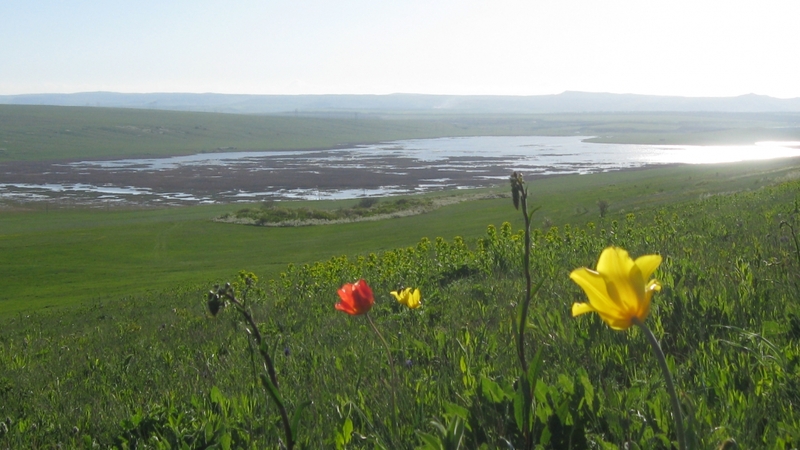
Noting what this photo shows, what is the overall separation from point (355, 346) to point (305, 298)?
4621 mm

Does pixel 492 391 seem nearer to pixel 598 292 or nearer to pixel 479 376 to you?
pixel 479 376

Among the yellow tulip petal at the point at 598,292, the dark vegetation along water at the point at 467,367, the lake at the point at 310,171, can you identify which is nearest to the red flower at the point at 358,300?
the dark vegetation along water at the point at 467,367

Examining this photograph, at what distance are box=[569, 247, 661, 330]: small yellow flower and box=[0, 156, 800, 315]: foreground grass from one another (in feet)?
74.3

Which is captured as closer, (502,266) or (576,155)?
(502,266)

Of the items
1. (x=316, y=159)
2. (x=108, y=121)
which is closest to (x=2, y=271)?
(x=316, y=159)

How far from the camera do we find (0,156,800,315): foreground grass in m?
28.1

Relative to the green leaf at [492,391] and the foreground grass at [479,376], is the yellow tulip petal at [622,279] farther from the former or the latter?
the green leaf at [492,391]

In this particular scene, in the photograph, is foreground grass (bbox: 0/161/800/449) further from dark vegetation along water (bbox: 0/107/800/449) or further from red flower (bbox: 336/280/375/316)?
red flower (bbox: 336/280/375/316)

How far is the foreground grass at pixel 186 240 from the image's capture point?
92.2ft

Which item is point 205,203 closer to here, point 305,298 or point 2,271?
point 2,271

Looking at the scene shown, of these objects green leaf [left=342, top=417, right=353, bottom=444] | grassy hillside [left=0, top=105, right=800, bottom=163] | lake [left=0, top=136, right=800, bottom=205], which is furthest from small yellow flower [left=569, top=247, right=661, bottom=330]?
grassy hillside [left=0, top=105, right=800, bottom=163]

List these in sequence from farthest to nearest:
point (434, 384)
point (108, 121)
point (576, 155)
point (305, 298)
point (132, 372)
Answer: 1. point (108, 121)
2. point (576, 155)
3. point (305, 298)
4. point (132, 372)
5. point (434, 384)

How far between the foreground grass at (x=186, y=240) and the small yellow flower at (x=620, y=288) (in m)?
22.6

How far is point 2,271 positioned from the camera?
102 feet
